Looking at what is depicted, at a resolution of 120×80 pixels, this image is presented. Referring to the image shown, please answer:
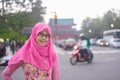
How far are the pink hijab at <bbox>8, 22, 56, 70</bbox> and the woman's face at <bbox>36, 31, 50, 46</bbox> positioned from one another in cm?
3

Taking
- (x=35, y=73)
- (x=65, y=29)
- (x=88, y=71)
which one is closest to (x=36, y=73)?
(x=35, y=73)

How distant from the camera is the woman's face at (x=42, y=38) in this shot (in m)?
4.60

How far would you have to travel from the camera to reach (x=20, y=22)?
7394 cm

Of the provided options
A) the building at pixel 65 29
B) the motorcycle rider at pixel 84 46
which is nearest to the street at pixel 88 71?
the motorcycle rider at pixel 84 46

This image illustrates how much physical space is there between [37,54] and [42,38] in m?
0.21

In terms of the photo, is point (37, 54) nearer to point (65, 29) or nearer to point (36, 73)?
point (36, 73)

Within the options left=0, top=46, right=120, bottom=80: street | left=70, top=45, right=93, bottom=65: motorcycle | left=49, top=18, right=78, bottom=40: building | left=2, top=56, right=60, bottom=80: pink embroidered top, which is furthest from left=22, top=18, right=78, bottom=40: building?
left=2, top=56, right=60, bottom=80: pink embroidered top

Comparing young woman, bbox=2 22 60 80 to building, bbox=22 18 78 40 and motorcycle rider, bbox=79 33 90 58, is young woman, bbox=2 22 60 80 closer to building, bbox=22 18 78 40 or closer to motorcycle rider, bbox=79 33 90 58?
motorcycle rider, bbox=79 33 90 58

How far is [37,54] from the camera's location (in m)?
4.52

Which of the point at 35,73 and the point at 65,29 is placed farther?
the point at 65,29

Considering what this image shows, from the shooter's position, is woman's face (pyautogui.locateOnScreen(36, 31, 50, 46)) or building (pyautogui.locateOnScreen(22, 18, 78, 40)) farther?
building (pyautogui.locateOnScreen(22, 18, 78, 40))

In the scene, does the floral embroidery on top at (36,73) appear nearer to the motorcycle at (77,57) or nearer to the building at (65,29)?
the motorcycle at (77,57)

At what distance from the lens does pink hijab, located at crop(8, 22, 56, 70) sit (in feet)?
14.9

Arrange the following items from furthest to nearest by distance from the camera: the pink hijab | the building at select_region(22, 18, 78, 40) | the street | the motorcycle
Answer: the building at select_region(22, 18, 78, 40) < the motorcycle < the street < the pink hijab
